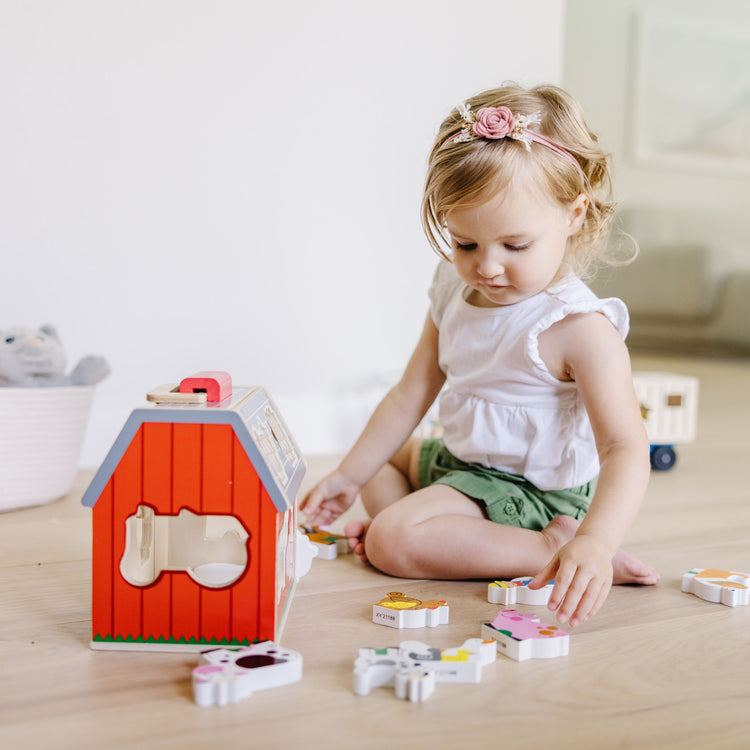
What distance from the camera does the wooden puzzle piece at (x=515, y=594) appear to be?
90cm

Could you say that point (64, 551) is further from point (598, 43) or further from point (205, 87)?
point (598, 43)

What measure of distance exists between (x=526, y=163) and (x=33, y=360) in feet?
2.47

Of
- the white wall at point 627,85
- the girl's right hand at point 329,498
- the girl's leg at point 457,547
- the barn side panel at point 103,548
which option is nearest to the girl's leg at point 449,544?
the girl's leg at point 457,547

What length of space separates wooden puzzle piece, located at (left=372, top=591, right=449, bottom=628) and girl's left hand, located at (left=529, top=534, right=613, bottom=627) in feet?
0.35

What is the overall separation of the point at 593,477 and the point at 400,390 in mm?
267

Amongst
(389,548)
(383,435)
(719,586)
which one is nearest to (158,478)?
(389,548)

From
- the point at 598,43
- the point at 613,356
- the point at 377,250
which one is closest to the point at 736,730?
the point at 613,356

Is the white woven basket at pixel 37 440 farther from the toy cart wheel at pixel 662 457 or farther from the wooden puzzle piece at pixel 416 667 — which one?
the toy cart wheel at pixel 662 457

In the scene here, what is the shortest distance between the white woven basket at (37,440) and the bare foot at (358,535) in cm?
47

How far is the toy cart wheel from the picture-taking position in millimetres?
1662

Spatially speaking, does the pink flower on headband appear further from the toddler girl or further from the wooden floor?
the wooden floor

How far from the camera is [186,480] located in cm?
73

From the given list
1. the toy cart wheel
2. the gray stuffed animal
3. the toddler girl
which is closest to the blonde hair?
the toddler girl

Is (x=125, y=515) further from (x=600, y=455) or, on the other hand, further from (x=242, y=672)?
(x=600, y=455)
